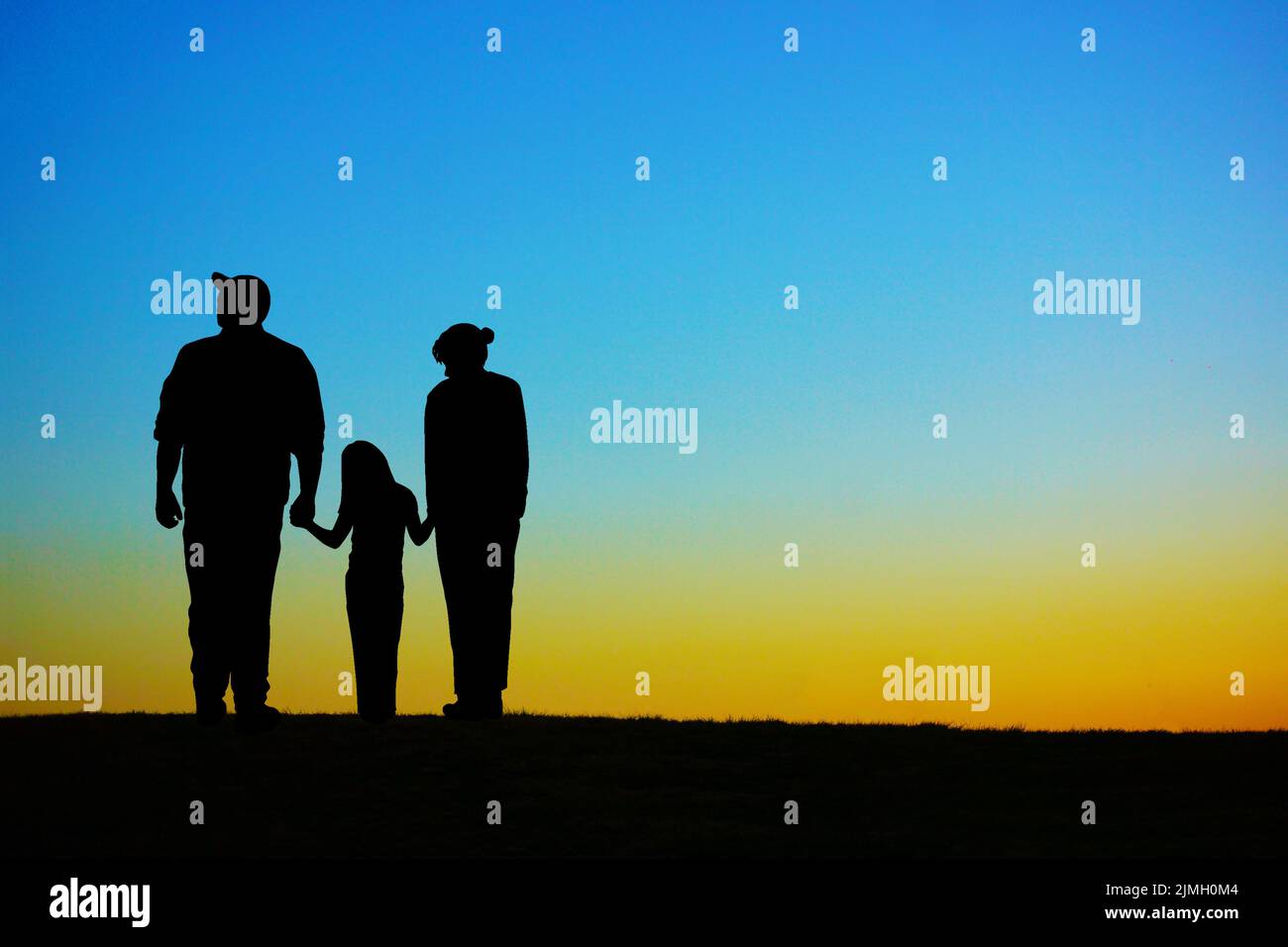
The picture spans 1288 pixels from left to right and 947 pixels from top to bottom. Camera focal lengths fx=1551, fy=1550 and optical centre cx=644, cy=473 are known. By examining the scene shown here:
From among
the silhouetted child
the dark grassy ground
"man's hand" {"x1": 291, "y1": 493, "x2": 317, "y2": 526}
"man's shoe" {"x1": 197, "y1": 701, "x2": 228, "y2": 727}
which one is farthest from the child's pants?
"man's shoe" {"x1": 197, "y1": 701, "x2": 228, "y2": 727}

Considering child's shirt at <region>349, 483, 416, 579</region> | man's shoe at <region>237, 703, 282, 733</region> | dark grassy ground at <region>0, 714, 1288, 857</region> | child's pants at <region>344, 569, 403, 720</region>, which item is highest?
child's shirt at <region>349, 483, 416, 579</region>

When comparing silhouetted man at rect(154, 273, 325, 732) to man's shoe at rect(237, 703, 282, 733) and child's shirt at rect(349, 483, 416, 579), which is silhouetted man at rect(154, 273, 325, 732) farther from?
child's shirt at rect(349, 483, 416, 579)

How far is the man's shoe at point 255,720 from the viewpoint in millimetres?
13750

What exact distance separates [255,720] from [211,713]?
455mm

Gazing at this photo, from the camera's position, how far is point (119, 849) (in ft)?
33.8

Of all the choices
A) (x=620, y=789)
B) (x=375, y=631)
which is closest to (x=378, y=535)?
(x=375, y=631)

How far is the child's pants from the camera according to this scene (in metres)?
14.8

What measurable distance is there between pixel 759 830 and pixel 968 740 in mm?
4738

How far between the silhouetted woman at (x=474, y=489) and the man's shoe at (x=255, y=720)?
198cm

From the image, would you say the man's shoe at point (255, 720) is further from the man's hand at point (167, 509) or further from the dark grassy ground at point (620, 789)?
the man's hand at point (167, 509)

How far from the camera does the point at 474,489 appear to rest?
Result: 48.8 feet

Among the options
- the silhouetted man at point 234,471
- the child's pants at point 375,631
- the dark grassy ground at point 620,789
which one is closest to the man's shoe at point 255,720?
the silhouetted man at point 234,471
